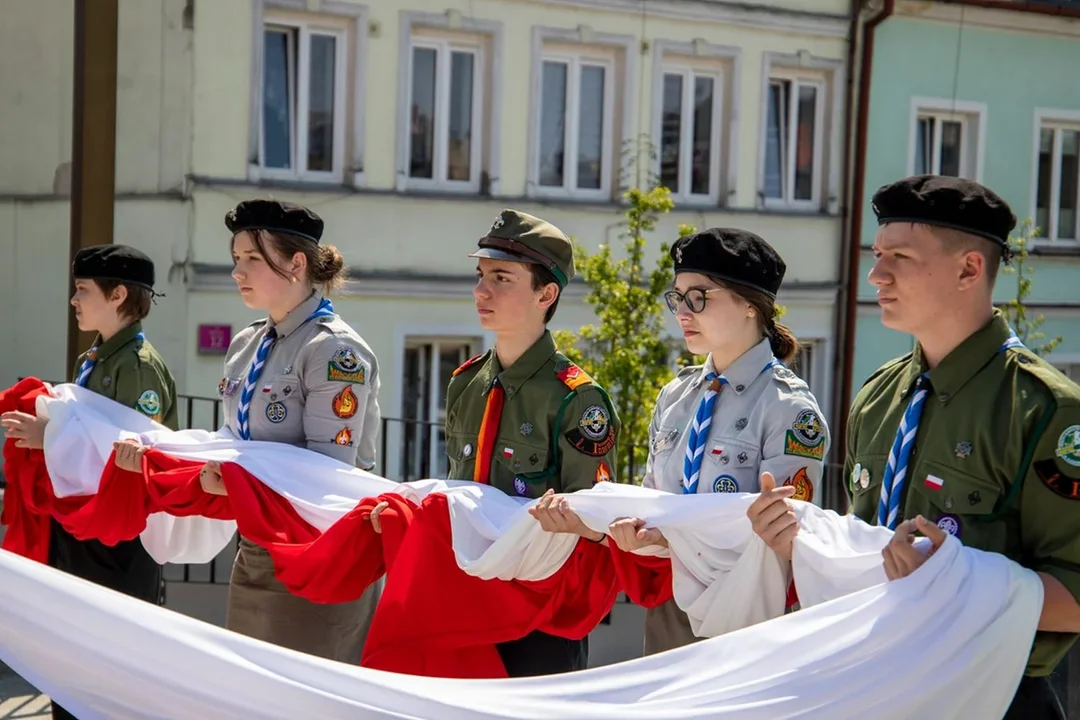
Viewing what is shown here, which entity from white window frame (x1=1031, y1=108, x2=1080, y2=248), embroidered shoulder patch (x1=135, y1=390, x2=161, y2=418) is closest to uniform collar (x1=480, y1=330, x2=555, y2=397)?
embroidered shoulder patch (x1=135, y1=390, x2=161, y2=418)

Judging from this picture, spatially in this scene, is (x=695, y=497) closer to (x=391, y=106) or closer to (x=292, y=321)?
(x=292, y=321)

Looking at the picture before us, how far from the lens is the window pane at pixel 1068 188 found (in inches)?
702

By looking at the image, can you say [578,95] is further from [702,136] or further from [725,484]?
[725,484]

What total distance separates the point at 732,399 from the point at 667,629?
2.46ft

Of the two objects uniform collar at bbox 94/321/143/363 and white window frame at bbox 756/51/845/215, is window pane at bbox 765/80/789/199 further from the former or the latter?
uniform collar at bbox 94/321/143/363

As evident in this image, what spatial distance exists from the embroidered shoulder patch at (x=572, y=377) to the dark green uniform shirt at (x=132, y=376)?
7.42 ft

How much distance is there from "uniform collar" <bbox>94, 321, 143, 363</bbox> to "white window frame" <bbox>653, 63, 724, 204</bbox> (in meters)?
9.53

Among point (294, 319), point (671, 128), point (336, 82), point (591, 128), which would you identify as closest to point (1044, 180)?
point (671, 128)

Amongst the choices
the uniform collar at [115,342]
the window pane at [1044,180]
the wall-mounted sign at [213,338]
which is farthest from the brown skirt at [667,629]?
the window pane at [1044,180]

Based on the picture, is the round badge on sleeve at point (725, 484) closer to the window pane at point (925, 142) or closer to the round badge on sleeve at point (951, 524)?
the round badge on sleeve at point (951, 524)

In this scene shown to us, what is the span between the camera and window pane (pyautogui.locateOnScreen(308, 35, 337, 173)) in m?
13.4

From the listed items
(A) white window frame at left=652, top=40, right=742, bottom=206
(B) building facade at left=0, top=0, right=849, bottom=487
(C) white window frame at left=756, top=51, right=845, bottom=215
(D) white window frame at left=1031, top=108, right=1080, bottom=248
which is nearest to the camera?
(B) building facade at left=0, top=0, right=849, bottom=487

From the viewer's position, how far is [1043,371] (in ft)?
11.1

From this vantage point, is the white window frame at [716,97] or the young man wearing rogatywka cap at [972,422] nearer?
the young man wearing rogatywka cap at [972,422]
